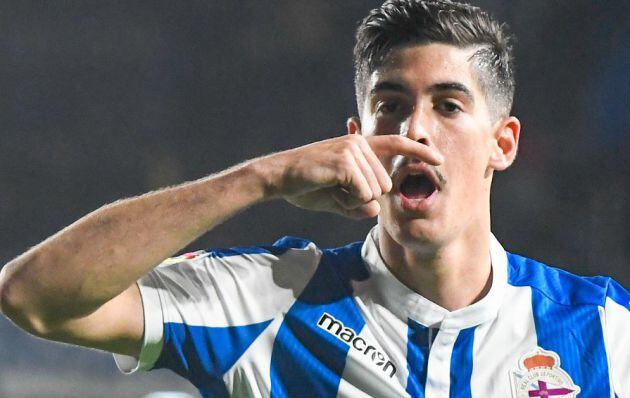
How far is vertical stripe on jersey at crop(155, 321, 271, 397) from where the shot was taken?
2035mm

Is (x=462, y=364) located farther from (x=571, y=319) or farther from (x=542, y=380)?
(x=571, y=319)

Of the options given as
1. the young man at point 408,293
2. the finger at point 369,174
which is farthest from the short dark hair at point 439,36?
the finger at point 369,174

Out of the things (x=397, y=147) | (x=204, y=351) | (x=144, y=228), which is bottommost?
(x=204, y=351)

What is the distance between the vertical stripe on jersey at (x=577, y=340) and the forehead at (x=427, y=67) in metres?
0.55

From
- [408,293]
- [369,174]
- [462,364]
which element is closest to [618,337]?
[462,364]

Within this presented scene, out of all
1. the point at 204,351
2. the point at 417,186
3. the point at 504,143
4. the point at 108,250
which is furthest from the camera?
the point at 504,143

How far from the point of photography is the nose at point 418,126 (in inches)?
81.8

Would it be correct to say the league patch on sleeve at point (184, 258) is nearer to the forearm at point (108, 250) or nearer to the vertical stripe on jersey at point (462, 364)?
the forearm at point (108, 250)

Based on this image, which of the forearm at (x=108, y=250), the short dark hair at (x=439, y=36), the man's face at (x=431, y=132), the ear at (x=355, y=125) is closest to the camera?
the forearm at (x=108, y=250)

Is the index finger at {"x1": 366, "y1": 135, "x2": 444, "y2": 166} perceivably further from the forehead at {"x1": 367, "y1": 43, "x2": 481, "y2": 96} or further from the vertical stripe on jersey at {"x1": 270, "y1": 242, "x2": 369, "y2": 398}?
the vertical stripe on jersey at {"x1": 270, "y1": 242, "x2": 369, "y2": 398}

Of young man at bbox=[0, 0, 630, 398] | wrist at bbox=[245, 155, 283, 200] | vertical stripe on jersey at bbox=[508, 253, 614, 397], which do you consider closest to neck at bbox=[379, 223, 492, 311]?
young man at bbox=[0, 0, 630, 398]

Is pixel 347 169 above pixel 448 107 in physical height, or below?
below

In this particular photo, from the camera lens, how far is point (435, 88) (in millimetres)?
2154

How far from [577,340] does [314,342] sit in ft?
1.98
